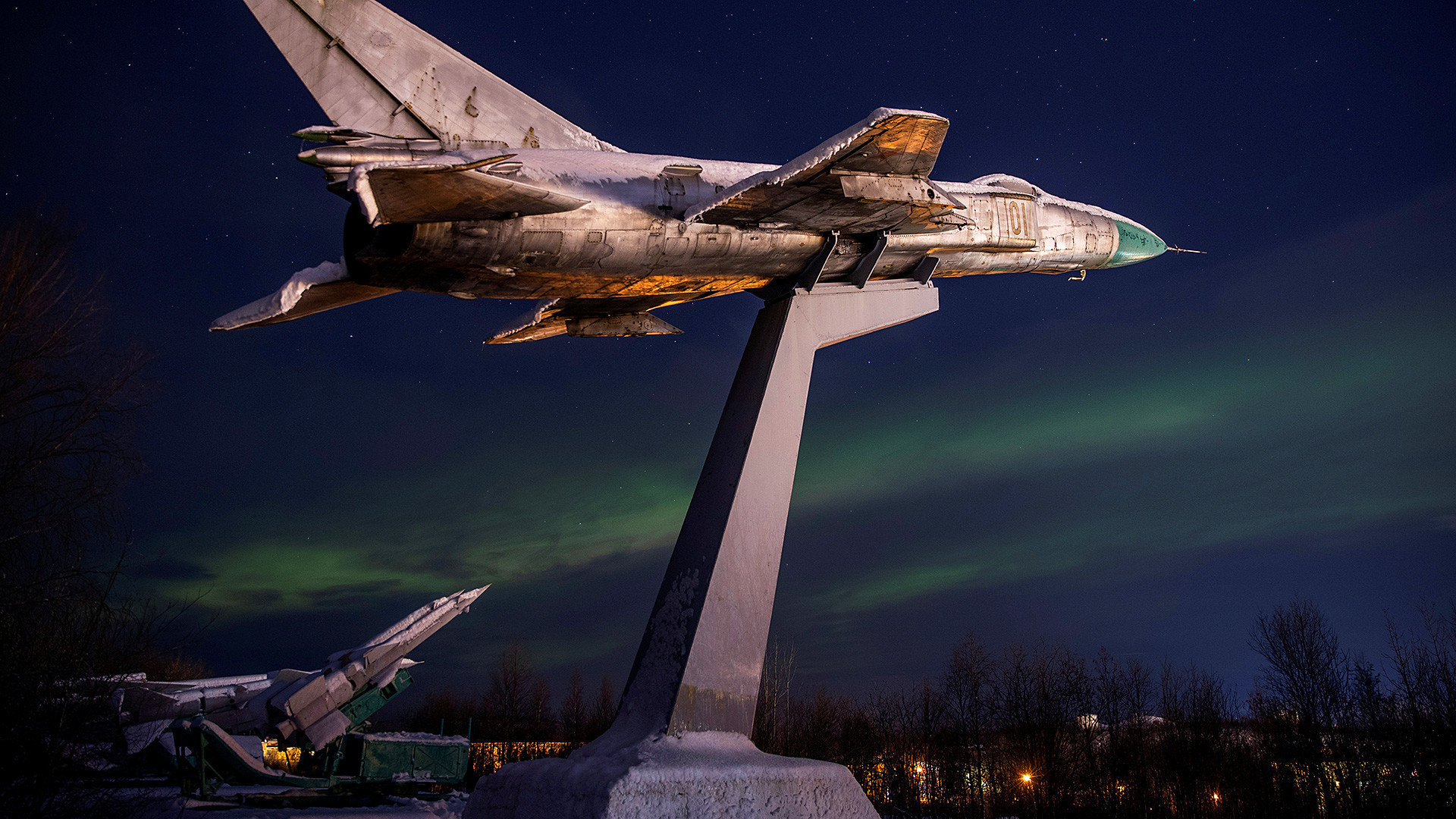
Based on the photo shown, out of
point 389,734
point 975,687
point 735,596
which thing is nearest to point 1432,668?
point 975,687

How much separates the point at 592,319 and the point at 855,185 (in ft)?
12.2

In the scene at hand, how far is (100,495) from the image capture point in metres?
8.09

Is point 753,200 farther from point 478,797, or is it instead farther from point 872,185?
point 478,797

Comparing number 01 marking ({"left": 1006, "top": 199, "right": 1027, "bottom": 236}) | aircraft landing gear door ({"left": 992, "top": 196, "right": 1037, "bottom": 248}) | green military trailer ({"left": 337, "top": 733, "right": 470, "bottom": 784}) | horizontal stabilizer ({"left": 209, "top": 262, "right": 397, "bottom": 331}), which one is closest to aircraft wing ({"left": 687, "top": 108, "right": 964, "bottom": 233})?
aircraft landing gear door ({"left": 992, "top": 196, "right": 1037, "bottom": 248})

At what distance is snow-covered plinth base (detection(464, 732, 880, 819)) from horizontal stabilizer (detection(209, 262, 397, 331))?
169 inches

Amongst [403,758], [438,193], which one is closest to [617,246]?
[438,193]

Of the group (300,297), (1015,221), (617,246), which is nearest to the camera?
(300,297)

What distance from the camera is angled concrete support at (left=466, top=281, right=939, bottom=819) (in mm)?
5965

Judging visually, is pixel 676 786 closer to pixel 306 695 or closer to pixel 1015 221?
pixel 1015 221

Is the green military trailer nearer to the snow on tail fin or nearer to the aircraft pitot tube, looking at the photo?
the aircraft pitot tube

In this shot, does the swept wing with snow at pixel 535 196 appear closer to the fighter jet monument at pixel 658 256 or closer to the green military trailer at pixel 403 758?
the fighter jet monument at pixel 658 256

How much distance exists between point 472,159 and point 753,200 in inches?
105

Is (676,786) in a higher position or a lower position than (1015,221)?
lower

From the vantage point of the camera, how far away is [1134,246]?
11523 millimetres
